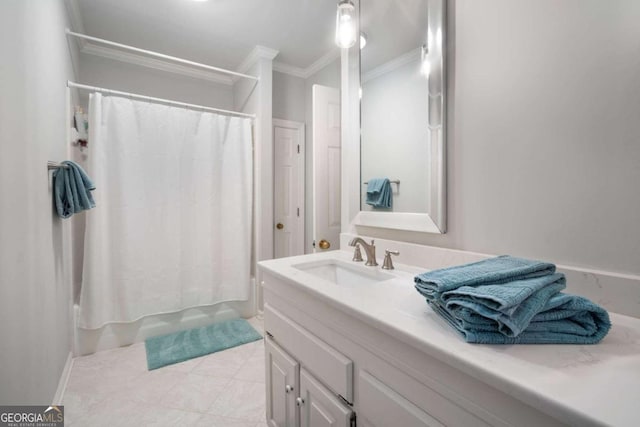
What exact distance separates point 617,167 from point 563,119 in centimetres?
19

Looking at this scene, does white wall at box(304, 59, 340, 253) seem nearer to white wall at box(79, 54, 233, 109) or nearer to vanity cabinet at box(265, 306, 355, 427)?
white wall at box(79, 54, 233, 109)

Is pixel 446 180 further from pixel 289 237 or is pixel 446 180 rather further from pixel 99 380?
pixel 99 380

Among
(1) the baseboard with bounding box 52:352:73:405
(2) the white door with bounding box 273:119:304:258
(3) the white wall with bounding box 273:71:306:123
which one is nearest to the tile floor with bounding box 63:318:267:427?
(1) the baseboard with bounding box 52:352:73:405

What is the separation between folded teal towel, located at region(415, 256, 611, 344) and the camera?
550 mm

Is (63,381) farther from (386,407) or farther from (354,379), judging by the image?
(386,407)

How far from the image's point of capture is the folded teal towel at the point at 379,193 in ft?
4.57

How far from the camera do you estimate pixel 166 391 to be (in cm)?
169

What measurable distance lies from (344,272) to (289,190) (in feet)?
5.78

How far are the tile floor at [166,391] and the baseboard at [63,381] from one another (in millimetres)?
28

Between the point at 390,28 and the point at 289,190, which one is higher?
the point at 390,28

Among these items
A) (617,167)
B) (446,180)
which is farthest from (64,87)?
(617,167)

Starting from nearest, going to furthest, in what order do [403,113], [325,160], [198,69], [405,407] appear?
[405,407], [403,113], [325,160], [198,69]

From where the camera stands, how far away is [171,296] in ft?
7.64

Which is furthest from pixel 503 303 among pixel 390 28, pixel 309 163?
pixel 309 163
